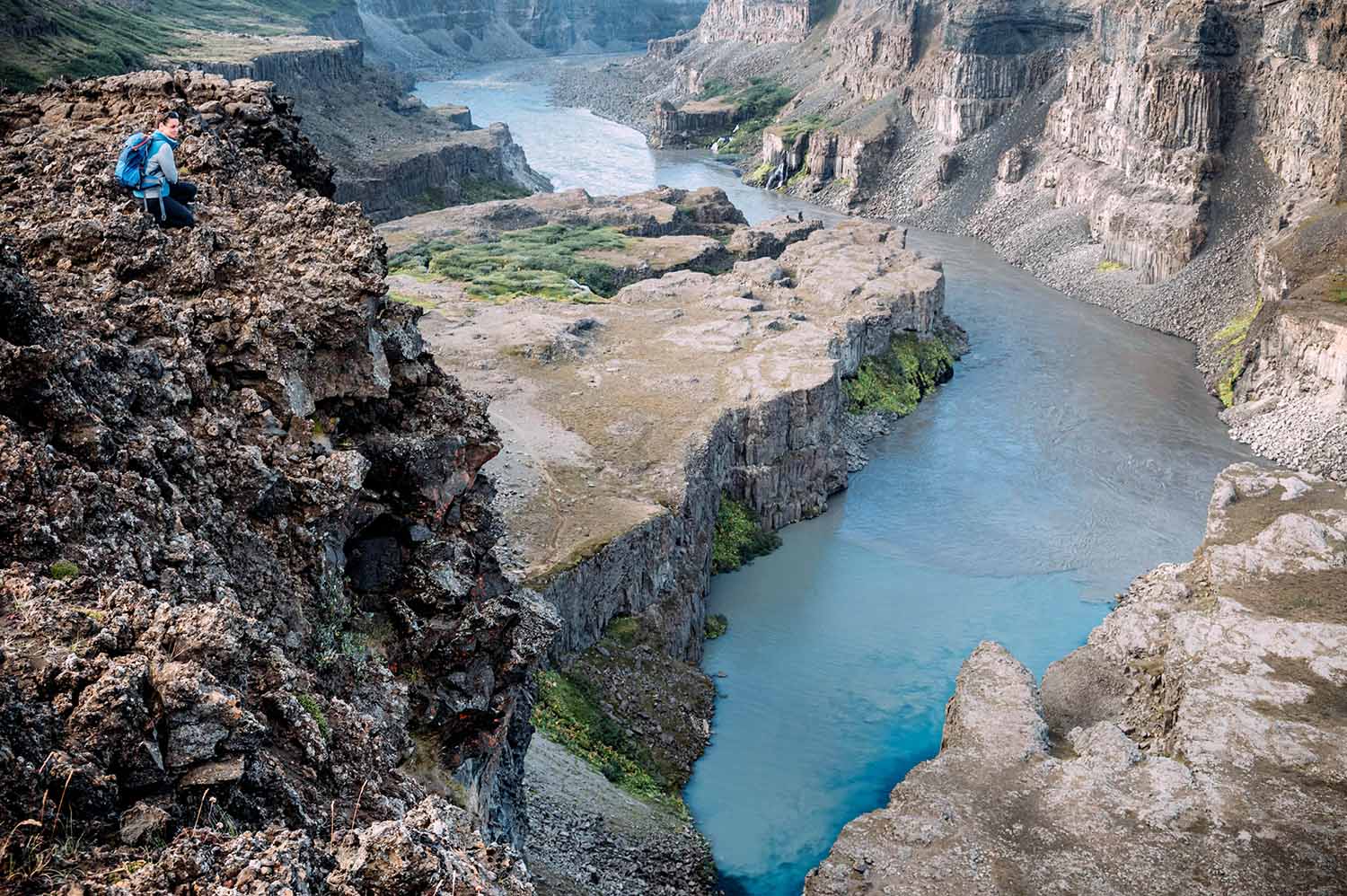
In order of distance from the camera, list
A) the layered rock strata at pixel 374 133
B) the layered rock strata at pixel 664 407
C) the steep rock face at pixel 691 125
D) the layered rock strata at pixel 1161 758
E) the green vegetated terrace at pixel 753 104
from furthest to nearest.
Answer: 1. the steep rock face at pixel 691 125
2. the green vegetated terrace at pixel 753 104
3. the layered rock strata at pixel 374 133
4. the layered rock strata at pixel 664 407
5. the layered rock strata at pixel 1161 758

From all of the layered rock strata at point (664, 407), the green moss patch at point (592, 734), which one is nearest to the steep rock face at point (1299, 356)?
the layered rock strata at point (664, 407)

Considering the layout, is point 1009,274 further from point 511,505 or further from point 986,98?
point 511,505

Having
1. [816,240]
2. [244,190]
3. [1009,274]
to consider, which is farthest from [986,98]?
[244,190]

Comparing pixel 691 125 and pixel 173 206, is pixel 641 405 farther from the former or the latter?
pixel 691 125

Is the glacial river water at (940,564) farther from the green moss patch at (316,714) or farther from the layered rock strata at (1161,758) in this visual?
the green moss patch at (316,714)

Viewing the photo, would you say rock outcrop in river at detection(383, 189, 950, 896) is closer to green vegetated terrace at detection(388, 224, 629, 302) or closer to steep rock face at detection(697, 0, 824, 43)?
green vegetated terrace at detection(388, 224, 629, 302)

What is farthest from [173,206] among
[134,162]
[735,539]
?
[735,539]

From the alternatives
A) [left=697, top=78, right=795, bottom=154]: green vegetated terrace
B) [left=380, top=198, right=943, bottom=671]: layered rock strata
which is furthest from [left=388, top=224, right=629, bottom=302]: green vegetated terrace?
[left=697, top=78, right=795, bottom=154]: green vegetated terrace
